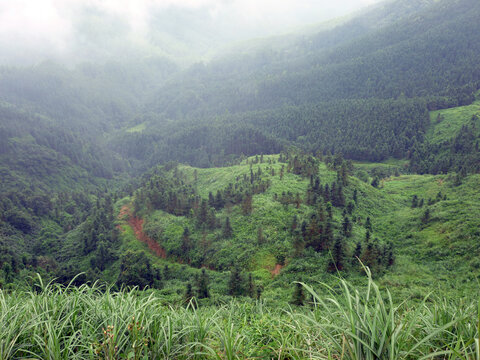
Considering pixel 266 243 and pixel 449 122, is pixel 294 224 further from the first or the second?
pixel 449 122

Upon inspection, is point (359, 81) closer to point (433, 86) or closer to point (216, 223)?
point (433, 86)

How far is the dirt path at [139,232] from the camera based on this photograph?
40094 mm

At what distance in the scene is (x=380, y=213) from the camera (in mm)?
39656

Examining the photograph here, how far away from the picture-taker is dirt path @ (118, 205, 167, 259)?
1578 inches

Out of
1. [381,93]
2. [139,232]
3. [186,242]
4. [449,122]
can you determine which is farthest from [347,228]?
[381,93]

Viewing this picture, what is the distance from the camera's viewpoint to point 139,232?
4678 centimetres

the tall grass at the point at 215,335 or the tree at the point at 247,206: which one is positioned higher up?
the tall grass at the point at 215,335

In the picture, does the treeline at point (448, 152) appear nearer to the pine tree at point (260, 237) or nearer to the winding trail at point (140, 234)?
the pine tree at point (260, 237)

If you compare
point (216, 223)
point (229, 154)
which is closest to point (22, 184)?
point (229, 154)

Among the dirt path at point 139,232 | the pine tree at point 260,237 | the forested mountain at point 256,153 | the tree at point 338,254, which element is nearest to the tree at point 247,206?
the forested mountain at point 256,153

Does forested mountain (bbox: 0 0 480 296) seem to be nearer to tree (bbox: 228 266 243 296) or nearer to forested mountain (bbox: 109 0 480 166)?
forested mountain (bbox: 109 0 480 166)

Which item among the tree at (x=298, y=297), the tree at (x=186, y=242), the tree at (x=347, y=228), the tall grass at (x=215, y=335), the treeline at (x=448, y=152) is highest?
the tall grass at (x=215, y=335)

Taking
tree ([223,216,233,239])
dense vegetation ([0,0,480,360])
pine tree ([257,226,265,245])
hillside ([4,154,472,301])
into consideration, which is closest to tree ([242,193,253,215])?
hillside ([4,154,472,301])

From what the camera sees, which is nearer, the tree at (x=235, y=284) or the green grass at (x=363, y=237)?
the green grass at (x=363, y=237)
